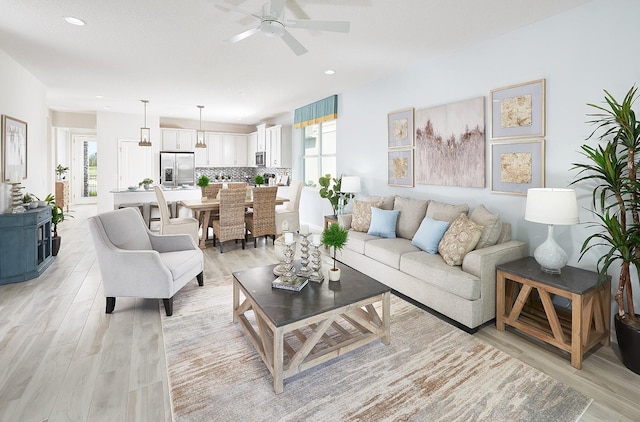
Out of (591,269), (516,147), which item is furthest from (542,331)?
(516,147)

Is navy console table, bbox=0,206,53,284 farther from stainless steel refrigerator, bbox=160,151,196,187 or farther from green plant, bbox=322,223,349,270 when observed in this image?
stainless steel refrigerator, bbox=160,151,196,187

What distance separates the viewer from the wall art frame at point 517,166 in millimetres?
3080

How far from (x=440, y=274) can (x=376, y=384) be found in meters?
1.21

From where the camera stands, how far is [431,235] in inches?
134

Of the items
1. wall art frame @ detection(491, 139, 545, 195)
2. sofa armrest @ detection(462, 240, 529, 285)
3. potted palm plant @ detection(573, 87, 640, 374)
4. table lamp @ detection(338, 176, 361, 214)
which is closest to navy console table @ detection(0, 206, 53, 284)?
table lamp @ detection(338, 176, 361, 214)

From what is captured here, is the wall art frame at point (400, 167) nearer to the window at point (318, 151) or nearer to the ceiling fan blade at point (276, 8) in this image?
the window at point (318, 151)

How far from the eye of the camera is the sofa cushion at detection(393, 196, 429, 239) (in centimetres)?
402

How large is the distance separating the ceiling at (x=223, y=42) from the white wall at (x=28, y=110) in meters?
0.16

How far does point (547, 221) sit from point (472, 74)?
2.01 meters

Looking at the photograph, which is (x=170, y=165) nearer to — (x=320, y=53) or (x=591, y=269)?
(x=320, y=53)

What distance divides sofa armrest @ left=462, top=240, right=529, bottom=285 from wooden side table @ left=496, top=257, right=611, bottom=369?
0.05 m

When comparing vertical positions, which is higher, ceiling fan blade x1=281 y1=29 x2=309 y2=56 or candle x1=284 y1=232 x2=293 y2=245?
ceiling fan blade x1=281 y1=29 x2=309 y2=56

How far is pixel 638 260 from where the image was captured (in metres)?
2.21

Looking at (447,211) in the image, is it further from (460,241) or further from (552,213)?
(552,213)
